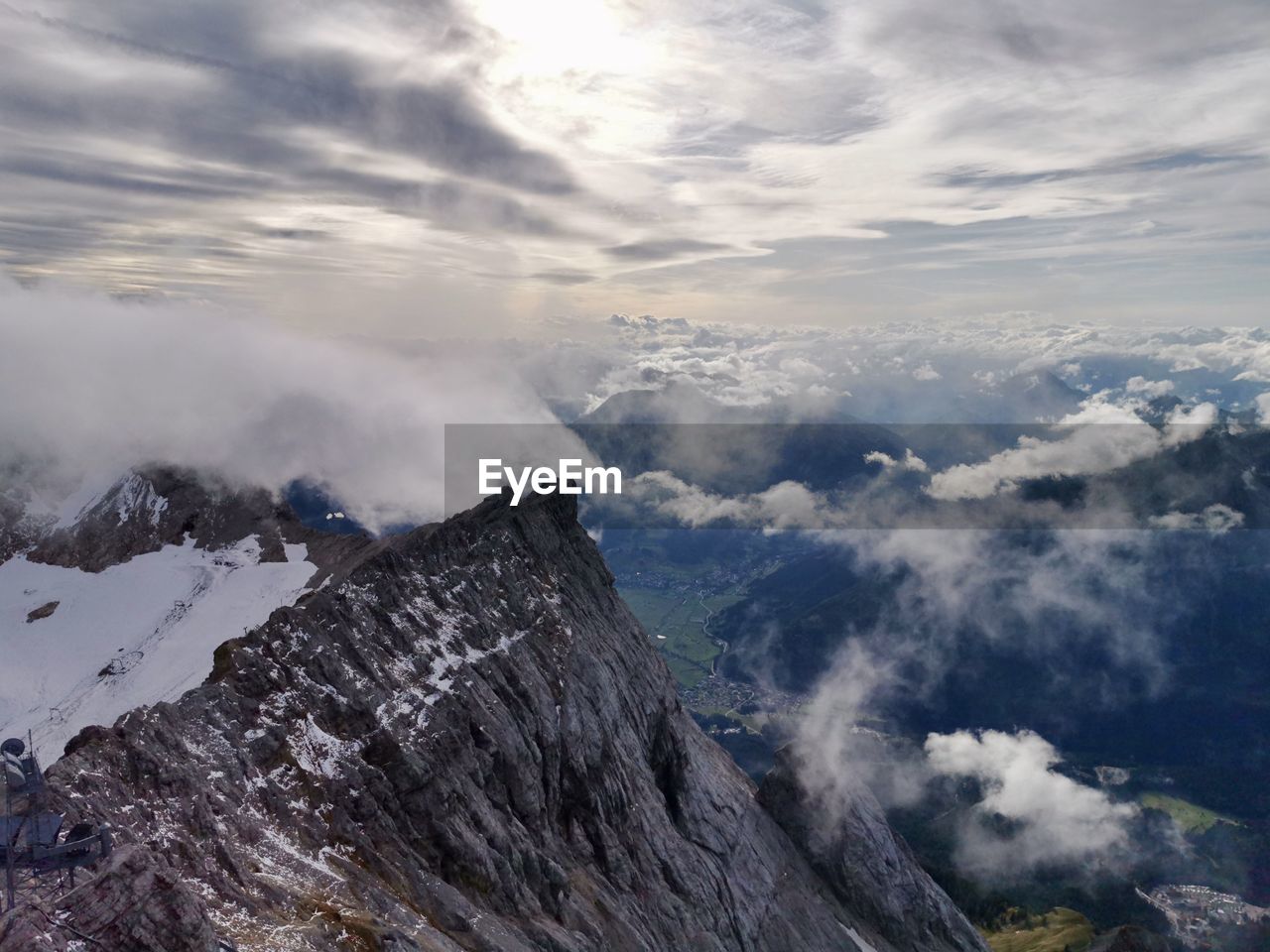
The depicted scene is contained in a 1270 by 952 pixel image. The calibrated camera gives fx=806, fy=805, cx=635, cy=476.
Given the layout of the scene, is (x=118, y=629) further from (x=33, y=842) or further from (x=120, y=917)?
(x=120, y=917)

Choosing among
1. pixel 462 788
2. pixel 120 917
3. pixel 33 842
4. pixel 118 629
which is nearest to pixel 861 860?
pixel 462 788

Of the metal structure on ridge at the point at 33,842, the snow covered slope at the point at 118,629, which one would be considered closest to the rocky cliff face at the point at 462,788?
the metal structure on ridge at the point at 33,842

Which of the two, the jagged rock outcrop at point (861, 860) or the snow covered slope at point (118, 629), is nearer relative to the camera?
the snow covered slope at point (118, 629)

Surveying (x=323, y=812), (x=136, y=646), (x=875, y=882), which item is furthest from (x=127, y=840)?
(x=875, y=882)

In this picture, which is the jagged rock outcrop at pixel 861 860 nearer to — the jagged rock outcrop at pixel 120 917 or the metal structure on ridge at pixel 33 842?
the jagged rock outcrop at pixel 120 917

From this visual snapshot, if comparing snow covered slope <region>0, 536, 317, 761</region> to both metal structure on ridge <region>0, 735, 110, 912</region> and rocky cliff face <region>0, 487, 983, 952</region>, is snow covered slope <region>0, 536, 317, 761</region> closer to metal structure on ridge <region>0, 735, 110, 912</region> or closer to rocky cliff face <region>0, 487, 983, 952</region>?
rocky cliff face <region>0, 487, 983, 952</region>
